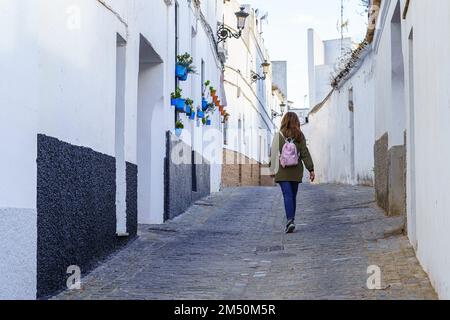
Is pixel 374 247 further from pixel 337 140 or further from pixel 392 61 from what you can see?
pixel 337 140

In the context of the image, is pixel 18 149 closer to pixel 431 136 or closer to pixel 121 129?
pixel 431 136

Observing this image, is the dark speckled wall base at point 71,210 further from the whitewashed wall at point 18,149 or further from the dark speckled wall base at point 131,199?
the dark speckled wall base at point 131,199

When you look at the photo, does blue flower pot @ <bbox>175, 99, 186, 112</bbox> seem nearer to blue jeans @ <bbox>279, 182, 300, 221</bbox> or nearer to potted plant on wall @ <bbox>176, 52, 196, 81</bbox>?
potted plant on wall @ <bbox>176, 52, 196, 81</bbox>

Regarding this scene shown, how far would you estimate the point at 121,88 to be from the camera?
896 centimetres

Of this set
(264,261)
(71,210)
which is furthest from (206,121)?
(71,210)

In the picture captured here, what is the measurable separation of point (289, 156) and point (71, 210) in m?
3.94

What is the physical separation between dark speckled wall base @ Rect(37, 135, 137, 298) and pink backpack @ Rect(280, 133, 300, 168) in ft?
8.14

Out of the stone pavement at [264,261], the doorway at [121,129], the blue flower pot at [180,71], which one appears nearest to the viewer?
the stone pavement at [264,261]

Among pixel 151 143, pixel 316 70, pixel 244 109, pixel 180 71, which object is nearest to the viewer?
pixel 151 143

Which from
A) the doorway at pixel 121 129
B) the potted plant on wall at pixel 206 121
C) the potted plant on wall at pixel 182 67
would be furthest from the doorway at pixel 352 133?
the doorway at pixel 121 129

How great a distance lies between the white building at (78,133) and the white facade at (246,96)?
12825 millimetres

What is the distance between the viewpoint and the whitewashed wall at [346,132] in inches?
669

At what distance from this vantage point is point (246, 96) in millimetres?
30859
